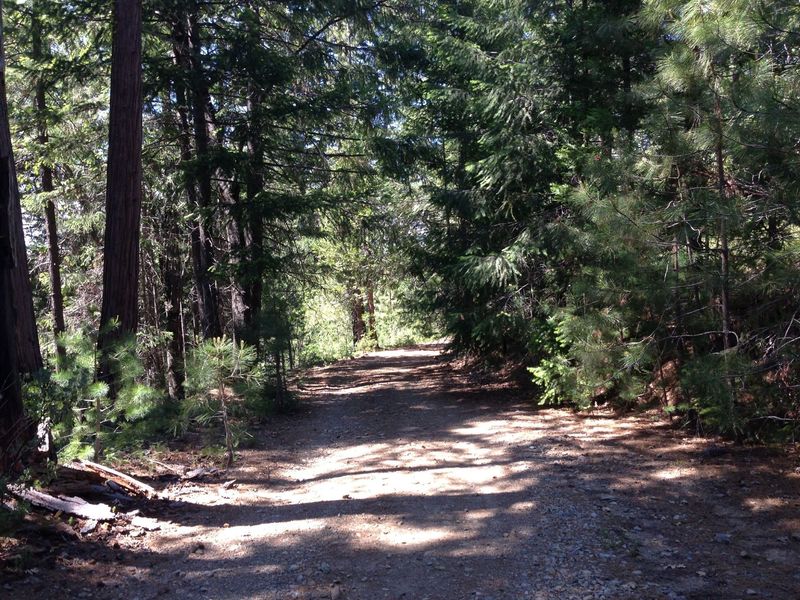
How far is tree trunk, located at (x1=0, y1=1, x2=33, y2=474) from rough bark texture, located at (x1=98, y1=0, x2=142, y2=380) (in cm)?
221

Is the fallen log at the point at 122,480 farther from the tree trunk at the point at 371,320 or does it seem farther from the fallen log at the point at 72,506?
the tree trunk at the point at 371,320

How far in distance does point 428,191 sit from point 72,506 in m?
10.1

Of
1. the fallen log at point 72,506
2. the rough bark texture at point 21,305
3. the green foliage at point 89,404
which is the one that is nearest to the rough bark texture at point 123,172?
the green foliage at point 89,404

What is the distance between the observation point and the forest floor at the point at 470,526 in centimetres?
501

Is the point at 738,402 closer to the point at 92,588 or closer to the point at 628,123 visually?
the point at 628,123

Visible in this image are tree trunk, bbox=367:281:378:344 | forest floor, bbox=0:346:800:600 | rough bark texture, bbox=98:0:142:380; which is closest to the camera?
forest floor, bbox=0:346:800:600

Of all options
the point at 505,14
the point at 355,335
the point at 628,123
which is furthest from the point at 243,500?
the point at 355,335

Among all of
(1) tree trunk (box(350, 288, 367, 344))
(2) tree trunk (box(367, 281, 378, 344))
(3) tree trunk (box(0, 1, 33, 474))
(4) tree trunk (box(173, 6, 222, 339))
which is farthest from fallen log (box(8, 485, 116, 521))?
(1) tree trunk (box(350, 288, 367, 344))

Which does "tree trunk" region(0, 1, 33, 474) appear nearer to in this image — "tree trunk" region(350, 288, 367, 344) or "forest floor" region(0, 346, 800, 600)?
"forest floor" region(0, 346, 800, 600)

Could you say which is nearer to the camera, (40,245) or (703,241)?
(703,241)

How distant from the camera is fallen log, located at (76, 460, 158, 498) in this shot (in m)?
7.16

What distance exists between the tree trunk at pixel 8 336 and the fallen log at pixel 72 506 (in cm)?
43

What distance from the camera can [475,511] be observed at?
674 cm

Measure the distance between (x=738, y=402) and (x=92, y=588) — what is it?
7.09m
